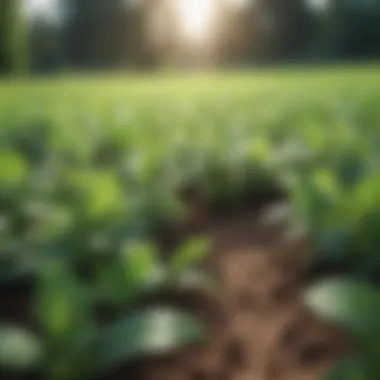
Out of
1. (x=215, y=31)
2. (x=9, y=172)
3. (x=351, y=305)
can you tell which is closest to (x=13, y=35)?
(x=215, y=31)

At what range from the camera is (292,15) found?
0.82 meters

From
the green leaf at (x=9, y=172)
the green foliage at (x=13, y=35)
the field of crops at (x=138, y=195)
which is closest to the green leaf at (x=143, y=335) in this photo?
the field of crops at (x=138, y=195)

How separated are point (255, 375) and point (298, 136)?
0.39 m

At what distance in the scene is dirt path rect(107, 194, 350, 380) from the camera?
420 mm

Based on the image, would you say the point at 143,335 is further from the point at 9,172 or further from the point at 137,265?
the point at 9,172

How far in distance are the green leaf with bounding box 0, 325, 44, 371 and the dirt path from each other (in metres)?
0.04

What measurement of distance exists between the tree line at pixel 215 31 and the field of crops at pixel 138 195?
53mm

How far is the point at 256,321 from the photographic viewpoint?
0.47 m

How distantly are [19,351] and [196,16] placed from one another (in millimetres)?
465

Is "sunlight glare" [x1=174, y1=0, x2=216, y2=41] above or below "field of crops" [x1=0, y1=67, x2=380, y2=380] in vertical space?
above

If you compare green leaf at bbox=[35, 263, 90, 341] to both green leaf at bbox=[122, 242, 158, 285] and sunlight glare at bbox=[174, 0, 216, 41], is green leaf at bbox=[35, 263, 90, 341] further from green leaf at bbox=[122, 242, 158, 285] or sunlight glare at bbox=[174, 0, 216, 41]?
sunlight glare at bbox=[174, 0, 216, 41]

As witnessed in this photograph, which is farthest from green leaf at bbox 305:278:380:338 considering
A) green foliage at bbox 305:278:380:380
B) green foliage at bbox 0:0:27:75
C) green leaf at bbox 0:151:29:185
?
green foliage at bbox 0:0:27:75

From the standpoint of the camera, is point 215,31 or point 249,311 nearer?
point 249,311

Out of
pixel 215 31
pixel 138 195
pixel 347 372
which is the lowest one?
pixel 347 372
